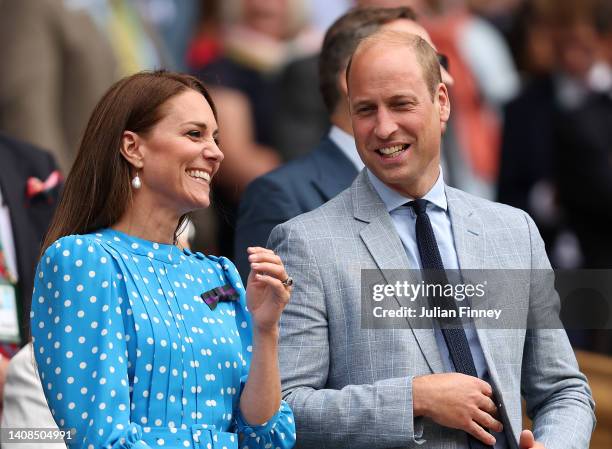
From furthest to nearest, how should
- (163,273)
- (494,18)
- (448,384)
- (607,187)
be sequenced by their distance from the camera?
(494,18)
(607,187)
(448,384)
(163,273)

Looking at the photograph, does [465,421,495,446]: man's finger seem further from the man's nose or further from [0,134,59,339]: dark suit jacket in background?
[0,134,59,339]: dark suit jacket in background

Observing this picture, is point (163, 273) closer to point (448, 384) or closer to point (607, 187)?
point (448, 384)

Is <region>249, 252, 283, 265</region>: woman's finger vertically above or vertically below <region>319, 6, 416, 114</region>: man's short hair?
below

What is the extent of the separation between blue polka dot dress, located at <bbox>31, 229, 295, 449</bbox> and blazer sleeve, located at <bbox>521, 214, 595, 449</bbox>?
1069 mm

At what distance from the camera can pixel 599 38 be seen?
28.9 ft

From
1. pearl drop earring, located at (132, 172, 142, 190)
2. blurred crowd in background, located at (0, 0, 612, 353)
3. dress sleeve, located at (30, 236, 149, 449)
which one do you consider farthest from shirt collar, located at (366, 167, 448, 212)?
blurred crowd in background, located at (0, 0, 612, 353)

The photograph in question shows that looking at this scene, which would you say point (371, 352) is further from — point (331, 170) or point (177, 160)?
point (331, 170)

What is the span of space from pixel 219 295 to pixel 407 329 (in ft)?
2.09

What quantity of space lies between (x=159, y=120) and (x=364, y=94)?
81 centimetres

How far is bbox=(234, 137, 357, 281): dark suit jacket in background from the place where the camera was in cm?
527

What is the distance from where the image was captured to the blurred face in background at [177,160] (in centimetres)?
405

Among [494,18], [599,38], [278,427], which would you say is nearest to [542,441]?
[278,427]

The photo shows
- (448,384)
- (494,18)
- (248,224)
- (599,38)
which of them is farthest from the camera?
(494,18)

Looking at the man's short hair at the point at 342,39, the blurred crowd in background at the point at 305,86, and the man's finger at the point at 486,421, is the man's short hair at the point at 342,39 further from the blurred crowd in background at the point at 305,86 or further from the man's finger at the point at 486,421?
the blurred crowd in background at the point at 305,86
